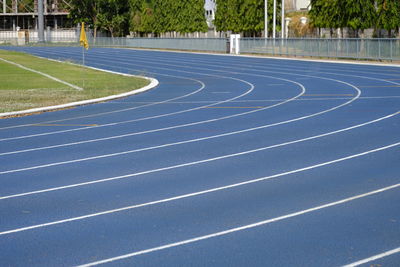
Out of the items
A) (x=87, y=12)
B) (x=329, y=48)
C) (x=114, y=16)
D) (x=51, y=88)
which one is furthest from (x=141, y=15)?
(x=51, y=88)

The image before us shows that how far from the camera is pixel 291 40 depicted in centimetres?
5078

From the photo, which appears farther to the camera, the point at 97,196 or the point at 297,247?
the point at 97,196

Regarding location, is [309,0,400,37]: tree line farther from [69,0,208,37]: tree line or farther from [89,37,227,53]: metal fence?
[69,0,208,37]: tree line

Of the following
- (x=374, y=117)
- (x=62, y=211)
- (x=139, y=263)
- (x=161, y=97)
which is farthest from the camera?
(x=161, y=97)

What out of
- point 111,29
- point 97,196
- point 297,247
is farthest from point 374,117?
point 111,29

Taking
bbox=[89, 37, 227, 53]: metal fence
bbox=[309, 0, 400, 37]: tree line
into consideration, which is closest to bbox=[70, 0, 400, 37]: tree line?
bbox=[309, 0, 400, 37]: tree line

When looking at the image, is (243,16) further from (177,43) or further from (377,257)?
(377,257)

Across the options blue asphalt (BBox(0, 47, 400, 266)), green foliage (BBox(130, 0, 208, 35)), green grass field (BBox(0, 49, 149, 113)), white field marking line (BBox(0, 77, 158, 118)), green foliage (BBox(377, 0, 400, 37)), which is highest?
green foliage (BBox(130, 0, 208, 35))

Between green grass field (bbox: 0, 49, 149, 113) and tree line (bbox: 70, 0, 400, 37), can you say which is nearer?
green grass field (bbox: 0, 49, 149, 113)

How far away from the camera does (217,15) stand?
75688 millimetres

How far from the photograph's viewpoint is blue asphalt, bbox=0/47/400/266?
20.2 ft

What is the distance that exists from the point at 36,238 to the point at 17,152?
17.2 feet

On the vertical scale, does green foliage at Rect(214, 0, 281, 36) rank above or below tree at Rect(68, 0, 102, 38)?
below

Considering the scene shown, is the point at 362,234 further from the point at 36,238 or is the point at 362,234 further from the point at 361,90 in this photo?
the point at 361,90
